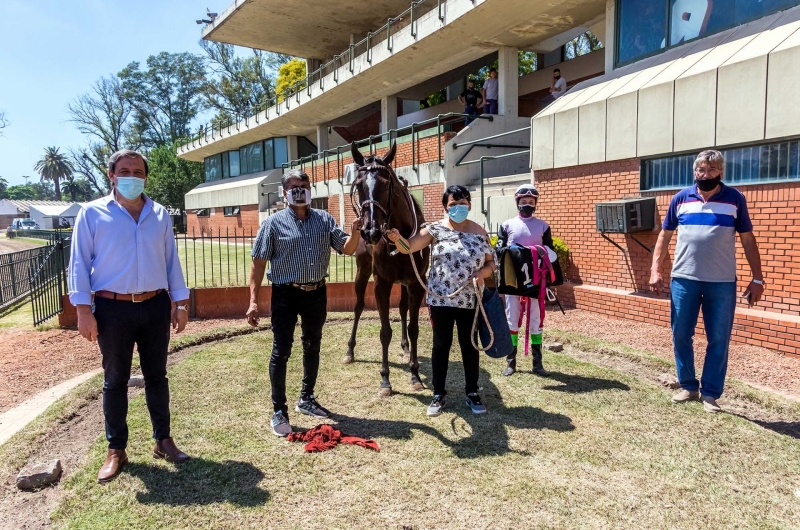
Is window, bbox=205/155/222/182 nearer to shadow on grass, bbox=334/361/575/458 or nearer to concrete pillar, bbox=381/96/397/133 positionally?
concrete pillar, bbox=381/96/397/133

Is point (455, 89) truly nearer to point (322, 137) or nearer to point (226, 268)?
point (322, 137)

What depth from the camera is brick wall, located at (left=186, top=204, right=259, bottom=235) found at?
31719 mm

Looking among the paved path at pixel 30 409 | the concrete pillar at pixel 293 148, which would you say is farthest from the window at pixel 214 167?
the paved path at pixel 30 409

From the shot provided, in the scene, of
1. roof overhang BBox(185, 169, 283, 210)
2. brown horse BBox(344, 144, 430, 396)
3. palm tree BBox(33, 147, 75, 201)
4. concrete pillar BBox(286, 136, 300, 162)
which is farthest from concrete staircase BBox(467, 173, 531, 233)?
palm tree BBox(33, 147, 75, 201)

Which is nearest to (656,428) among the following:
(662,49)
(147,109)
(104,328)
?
(104,328)

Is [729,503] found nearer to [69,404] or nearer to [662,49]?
[69,404]

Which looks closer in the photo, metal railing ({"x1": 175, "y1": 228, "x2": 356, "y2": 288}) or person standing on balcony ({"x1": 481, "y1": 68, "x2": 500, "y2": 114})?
metal railing ({"x1": 175, "y1": 228, "x2": 356, "y2": 288})

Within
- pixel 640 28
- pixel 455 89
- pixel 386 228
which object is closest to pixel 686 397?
pixel 386 228

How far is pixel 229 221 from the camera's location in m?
35.0

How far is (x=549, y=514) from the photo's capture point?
10.1 feet

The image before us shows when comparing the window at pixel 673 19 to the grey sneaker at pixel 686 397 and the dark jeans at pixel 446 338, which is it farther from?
the dark jeans at pixel 446 338

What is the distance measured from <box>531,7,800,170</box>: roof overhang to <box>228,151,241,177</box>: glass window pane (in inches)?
1212

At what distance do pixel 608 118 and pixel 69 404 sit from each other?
867 cm

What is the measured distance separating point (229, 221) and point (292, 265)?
32684 millimetres
